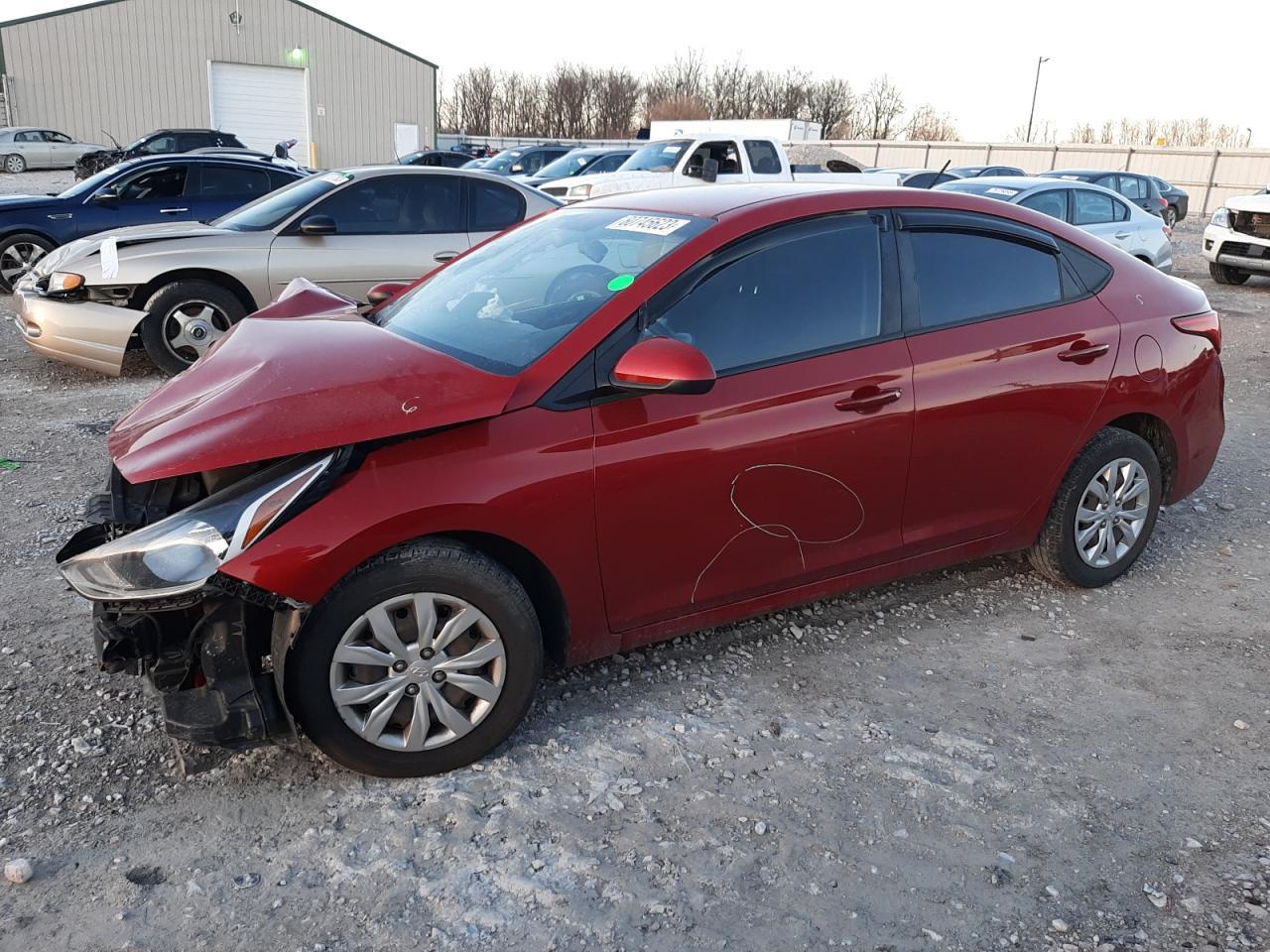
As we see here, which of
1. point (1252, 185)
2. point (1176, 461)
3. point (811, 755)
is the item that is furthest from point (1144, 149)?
point (811, 755)

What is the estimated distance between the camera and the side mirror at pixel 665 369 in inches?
114

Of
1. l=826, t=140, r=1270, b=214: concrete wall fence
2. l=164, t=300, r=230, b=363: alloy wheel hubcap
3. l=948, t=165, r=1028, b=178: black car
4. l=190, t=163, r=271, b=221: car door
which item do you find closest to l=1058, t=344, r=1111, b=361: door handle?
l=164, t=300, r=230, b=363: alloy wheel hubcap

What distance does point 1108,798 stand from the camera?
2990mm

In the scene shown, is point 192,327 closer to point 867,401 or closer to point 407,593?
point 407,593

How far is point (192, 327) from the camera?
7.49 m

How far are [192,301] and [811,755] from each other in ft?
20.1

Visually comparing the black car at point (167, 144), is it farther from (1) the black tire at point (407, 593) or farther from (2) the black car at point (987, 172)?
(1) the black tire at point (407, 593)

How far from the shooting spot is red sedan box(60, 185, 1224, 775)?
2738 mm

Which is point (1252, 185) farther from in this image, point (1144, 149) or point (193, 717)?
point (193, 717)

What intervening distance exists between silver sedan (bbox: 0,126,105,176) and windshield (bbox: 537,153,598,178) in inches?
787

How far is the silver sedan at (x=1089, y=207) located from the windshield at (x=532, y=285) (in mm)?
8492

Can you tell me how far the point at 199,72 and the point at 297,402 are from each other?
125 feet

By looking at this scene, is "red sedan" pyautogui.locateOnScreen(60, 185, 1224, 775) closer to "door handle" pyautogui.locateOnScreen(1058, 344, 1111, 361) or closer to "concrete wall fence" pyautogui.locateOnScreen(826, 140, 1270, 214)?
"door handle" pyautogui.locateOnScreen(1058, 344, 1111, 361)

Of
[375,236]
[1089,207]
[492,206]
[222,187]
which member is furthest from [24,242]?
[1089,207]
